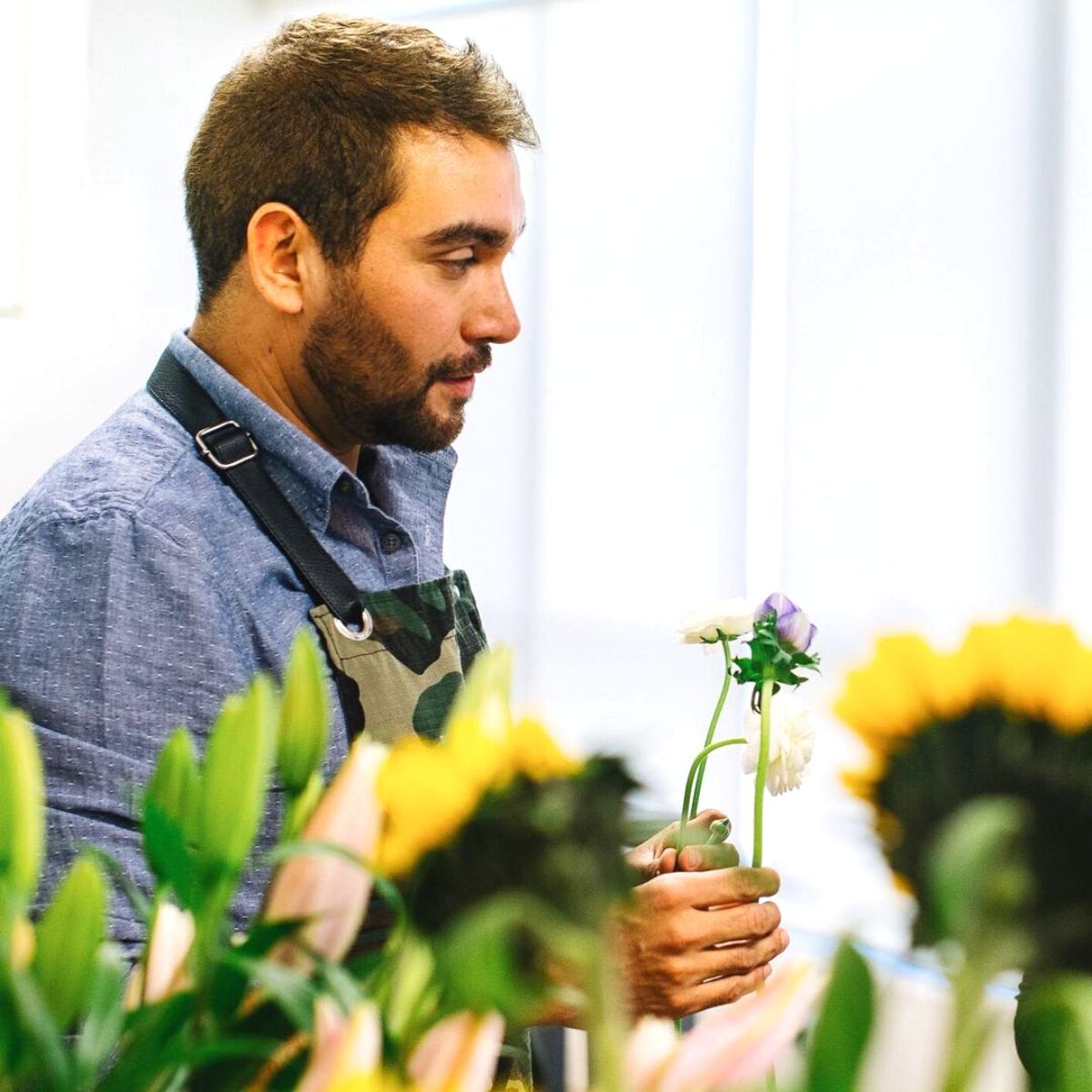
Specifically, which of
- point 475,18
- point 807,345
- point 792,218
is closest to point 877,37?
point 792,218

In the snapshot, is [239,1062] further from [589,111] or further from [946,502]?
[589,111]

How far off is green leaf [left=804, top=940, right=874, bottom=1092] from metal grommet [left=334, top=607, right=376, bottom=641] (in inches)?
40.0

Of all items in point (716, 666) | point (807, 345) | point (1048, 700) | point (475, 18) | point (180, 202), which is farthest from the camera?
point (180, 202)

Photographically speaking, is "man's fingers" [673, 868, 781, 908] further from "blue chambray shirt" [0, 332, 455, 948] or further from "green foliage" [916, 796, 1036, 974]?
"green foliage" [916, 796, 1036, 974]

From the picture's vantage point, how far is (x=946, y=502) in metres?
2.59

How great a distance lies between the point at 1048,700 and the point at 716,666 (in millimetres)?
2776

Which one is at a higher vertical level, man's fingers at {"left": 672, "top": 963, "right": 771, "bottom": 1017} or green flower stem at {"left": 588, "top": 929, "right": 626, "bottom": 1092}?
green flower stem at {"left": 588, "top": 929, "right": 626, "bottom": 1092}

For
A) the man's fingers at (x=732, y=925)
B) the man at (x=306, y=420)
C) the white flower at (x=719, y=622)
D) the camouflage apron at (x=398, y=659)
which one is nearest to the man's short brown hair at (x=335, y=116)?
the man at (x=306, y=420)

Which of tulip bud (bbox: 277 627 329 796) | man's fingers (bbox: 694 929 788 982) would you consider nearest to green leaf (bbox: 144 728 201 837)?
tulip bud (bbox: 277 627 329 796)

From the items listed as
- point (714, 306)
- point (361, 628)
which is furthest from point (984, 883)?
point (714, 306)

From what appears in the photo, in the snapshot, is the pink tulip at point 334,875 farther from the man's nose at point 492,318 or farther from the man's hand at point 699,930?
the man's nose at point 492,318

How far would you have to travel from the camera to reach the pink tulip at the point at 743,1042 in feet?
0.82

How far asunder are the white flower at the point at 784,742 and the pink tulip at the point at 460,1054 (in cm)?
65

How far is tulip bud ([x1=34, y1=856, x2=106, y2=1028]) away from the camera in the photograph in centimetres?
29
